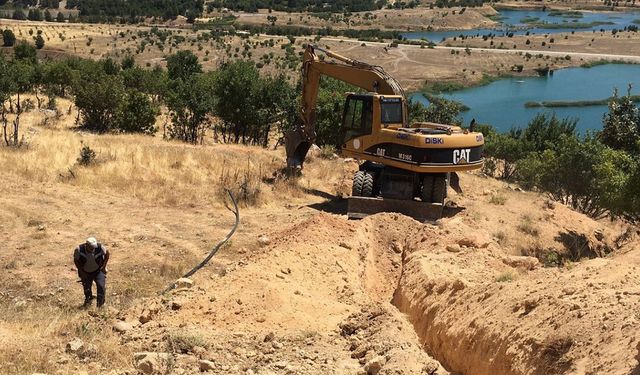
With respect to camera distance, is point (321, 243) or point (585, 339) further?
point (321, 243)

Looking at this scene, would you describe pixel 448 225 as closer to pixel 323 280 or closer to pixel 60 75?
pixel 323 280

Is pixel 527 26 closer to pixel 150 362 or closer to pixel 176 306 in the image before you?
pixel 176 306

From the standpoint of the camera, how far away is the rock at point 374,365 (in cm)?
832

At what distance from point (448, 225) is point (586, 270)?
247 inches

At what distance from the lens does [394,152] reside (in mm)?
16781

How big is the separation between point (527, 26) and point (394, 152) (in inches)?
5029

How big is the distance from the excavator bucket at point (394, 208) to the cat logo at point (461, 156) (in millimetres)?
1230

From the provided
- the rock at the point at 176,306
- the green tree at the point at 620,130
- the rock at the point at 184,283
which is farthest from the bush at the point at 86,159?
the green tree at the point at 620,130

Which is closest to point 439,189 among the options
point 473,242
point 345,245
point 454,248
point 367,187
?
point 367,187

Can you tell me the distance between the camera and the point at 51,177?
1791cm

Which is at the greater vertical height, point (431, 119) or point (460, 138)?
point (460, 138)

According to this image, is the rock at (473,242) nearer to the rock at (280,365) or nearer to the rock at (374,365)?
the rock at (374,365)

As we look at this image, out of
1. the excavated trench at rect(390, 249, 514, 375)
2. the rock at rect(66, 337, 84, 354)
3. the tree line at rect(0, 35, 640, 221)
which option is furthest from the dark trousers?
the tree line at rect(0, 35, 640, 221)

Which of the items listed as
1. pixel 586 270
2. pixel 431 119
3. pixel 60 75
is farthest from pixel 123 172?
pixel 60 75
